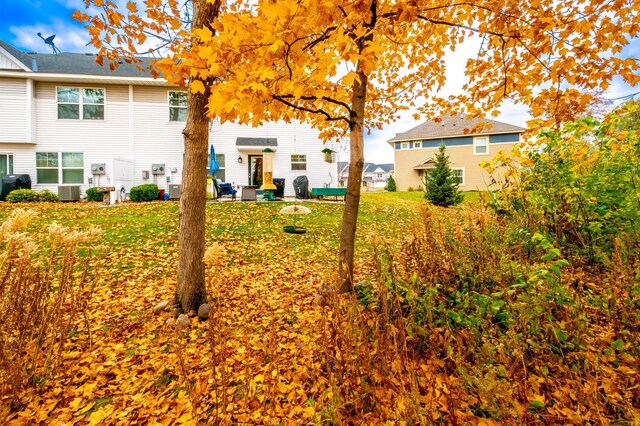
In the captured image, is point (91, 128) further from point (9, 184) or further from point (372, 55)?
point (372, 55)

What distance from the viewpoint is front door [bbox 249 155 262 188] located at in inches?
671

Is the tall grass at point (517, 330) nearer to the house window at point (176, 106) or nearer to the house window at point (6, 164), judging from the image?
the house window at point (176, 106)

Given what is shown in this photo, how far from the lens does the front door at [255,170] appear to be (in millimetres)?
17047

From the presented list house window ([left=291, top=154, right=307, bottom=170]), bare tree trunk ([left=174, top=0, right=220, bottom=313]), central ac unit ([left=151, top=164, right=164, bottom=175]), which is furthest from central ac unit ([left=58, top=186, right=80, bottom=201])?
bare tree trunk ([left=174, top=0, right=220, bottom=313])

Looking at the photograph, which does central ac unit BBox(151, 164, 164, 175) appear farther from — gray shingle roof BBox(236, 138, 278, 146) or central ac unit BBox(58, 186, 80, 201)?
gray shingle roof BBox(236, 138, 278, 146)

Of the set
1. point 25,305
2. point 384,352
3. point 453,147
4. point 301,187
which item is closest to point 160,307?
point 25,305

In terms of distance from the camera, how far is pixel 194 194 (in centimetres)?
348

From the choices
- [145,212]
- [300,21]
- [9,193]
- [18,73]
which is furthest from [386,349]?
[18,73]

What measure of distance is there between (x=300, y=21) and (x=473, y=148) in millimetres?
30414

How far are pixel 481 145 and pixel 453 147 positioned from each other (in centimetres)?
244

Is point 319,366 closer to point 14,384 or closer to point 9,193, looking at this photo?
point 14,384

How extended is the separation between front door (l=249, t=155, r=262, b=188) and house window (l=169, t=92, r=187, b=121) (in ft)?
13.7

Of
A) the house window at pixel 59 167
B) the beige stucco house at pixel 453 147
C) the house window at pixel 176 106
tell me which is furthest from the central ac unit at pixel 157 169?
the beige stucco house at pixel 453 147

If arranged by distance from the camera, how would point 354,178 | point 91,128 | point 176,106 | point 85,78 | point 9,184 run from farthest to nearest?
point 176,106, point 91,128, point 85,78, point 9,184, point 354,178
